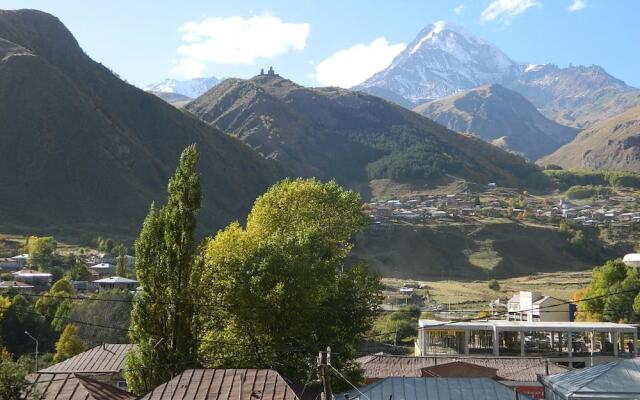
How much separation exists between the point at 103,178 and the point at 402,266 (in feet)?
203

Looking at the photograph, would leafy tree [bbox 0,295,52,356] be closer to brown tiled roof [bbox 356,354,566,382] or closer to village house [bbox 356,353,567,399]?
brown tiled roof [bbox 356,354,566,382]

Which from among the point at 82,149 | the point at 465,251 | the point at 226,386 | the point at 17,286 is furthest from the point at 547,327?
the point at 82,149

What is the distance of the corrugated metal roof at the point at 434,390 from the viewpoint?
24000 mm

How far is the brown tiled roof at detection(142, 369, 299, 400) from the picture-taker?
24.4 metres

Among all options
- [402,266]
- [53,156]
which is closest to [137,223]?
[53,156]

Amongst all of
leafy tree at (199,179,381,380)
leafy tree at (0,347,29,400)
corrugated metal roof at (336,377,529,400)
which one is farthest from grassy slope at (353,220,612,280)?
leafy tree at (0,347,29,400)

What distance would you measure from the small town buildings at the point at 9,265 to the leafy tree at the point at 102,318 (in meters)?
40.4

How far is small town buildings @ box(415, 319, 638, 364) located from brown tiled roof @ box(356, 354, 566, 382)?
7684 millimetres

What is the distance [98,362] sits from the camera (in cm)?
3944

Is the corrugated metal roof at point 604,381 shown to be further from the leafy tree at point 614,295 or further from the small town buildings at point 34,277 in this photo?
the small town buildings at point 34,277

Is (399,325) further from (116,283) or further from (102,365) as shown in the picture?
(102,365)

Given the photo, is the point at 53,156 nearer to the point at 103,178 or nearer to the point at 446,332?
the point at 103,178

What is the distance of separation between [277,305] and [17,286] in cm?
5719

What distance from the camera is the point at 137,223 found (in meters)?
138
